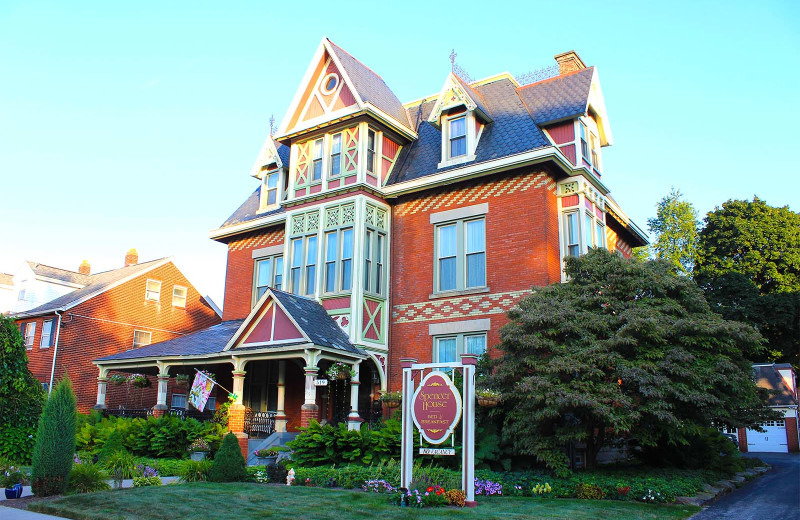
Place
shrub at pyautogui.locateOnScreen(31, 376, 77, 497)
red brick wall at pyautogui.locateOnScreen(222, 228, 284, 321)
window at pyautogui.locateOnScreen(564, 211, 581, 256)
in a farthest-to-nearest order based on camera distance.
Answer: red brick wall at pyautogui.locateOnScreen(222, 228, 284, 321) → window at pyautogui.locateOnScreen(564, 211, 581, 256) → shrub at pyautogui.locateOnScreen(31, 376, 77, 497)

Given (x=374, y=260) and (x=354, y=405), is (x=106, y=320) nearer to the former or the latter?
(x=374, y=260)

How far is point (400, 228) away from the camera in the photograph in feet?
75.7

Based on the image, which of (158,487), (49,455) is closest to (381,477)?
(158,487)

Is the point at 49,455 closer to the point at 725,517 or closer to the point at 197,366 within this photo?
the point at 197,366

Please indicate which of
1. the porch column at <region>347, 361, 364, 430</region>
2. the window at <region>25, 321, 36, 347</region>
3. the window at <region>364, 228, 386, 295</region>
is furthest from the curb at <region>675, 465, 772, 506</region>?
the window at <region>25, 321, 36, 347</region>

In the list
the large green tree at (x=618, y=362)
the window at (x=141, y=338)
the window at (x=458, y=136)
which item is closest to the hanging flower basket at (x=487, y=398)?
the large green tree at (x=618, y=362)

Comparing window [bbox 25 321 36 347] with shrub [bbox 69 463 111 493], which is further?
window [bbox 25 321 36 347]

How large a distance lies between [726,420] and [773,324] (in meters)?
30.0

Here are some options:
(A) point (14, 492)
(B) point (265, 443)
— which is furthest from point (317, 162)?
(A) point (14, 492)

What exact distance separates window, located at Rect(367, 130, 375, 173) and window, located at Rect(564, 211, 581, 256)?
686cm

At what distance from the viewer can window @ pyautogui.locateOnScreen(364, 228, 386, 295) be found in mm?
22031

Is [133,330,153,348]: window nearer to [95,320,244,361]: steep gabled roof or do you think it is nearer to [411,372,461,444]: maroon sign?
[95,320,244,361]: steep gabled roof

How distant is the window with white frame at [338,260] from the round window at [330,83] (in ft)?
18.0

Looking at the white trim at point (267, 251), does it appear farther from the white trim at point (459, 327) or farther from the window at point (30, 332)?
the window at point (30, 332)
